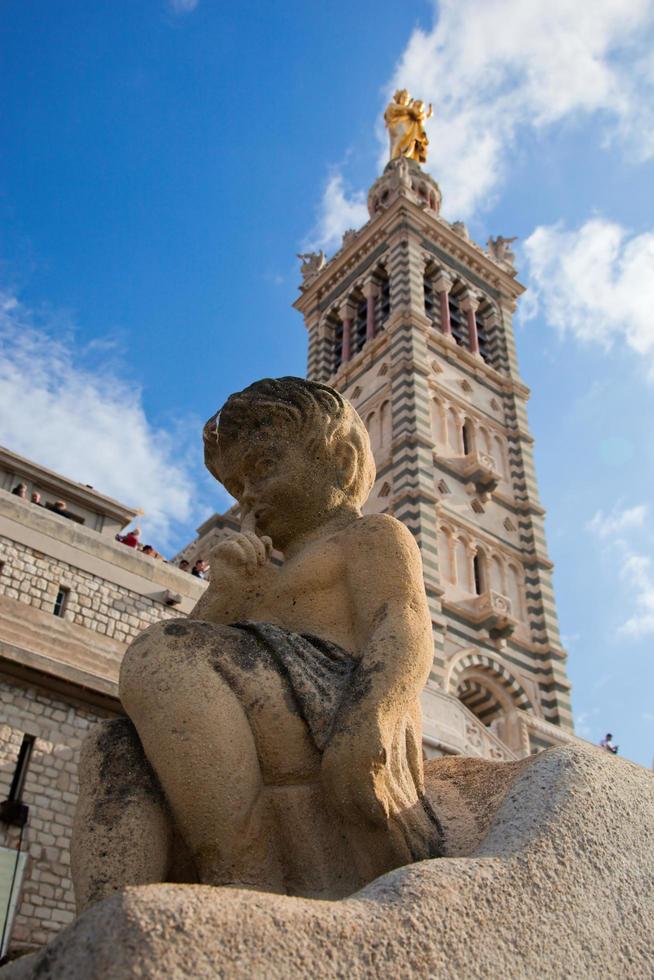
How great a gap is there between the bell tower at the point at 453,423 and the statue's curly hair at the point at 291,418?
14.0 metres

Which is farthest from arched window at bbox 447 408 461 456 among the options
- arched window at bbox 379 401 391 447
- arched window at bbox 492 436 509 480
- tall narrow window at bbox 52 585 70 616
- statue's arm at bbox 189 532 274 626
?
statue's arm at bbox 189 532 274 626

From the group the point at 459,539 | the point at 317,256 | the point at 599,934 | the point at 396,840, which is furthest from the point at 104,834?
the point at 317,256

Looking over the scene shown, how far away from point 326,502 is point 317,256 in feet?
107

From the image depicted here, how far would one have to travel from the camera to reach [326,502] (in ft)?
9.14

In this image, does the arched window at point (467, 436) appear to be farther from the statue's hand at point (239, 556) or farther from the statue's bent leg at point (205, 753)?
the statue's bent leg at point (205, 753)

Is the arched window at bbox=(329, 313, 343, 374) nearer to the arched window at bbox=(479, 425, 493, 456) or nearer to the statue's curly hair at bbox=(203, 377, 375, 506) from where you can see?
the arched window at bbox=(479, 425, 493, 456)

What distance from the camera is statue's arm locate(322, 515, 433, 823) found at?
2.01 metres

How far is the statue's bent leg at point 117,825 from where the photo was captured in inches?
75.8

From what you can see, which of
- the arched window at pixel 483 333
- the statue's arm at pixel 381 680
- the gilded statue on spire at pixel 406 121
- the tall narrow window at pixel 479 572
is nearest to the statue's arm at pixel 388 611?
the statue's arm at pixel 381 680

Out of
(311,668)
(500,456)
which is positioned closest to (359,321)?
(500,456)

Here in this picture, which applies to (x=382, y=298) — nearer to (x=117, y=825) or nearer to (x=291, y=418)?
(x=291, y=418)

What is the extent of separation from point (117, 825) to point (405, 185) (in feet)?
99.2

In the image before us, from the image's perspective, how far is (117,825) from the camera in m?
1.98

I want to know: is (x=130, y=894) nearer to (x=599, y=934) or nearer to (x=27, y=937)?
(x=599, y=934)
